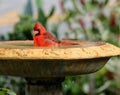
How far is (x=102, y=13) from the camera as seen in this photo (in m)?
6.40

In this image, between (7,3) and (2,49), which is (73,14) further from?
(2,49)

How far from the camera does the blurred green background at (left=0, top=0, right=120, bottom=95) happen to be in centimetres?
602

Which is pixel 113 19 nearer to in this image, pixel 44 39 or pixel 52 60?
pixel 44 39

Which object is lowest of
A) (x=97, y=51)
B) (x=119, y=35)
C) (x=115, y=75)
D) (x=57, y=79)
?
(x=115, y=75)

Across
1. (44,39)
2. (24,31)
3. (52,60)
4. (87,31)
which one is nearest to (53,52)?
(52,60)

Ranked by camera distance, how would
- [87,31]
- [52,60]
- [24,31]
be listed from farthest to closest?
[87,31] → [24,31] → [52,60]

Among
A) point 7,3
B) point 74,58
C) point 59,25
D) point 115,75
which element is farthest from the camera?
point 7,3

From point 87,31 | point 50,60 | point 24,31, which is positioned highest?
point 50,60

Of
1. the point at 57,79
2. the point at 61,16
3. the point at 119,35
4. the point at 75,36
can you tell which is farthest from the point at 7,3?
the point at 57,79

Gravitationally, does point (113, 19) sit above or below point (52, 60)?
below

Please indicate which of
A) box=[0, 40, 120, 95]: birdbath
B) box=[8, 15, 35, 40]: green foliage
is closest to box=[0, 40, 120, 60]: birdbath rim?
box=[0, 40, 120, 95]: birdbath

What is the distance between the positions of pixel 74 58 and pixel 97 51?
8.8 inches

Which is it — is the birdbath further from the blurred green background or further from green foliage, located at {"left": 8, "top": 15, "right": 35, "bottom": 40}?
green foliage, located at {"left": 8, "top": 15, "right": 35, "bottom": 40}

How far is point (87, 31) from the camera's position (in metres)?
6.39
